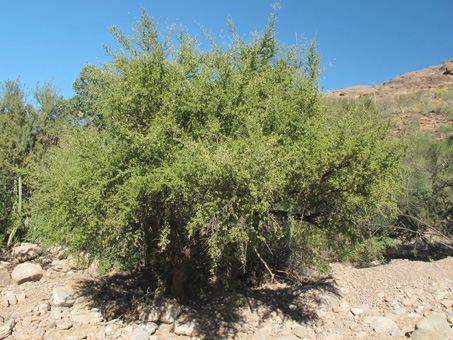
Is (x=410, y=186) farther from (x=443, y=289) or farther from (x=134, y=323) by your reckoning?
(x=134, y=323)

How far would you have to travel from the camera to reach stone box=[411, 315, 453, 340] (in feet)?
24.3

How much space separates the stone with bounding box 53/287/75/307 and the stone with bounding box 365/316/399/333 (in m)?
8.27

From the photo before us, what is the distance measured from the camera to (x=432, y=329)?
752 centimetres

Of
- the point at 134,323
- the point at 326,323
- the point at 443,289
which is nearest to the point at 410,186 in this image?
the point at 443,289

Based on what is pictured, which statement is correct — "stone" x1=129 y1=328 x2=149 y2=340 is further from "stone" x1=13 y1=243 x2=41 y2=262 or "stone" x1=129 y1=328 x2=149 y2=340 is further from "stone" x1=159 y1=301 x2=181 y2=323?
"stone" x1=13 y1=243 x2=41 y2=262

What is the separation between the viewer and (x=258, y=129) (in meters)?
7.03

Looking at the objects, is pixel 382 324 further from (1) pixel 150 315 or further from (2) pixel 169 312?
(1) pixel 150 315

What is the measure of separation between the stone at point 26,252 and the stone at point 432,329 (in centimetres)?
1384

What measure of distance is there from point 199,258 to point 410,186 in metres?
9.68

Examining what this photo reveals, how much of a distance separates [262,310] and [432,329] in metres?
4.07

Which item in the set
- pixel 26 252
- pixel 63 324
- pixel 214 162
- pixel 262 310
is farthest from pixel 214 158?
pixel 26 252

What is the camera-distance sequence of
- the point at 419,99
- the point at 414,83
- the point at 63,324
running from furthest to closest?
the point at 414,83, the point at 419,99, the point at 63,324

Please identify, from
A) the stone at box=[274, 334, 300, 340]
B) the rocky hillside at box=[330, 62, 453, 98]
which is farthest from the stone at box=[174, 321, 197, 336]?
the rocky hillside at box=[330, 62, 453, 98]

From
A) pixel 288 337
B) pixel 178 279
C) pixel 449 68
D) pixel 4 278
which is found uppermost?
pixel 449 68
